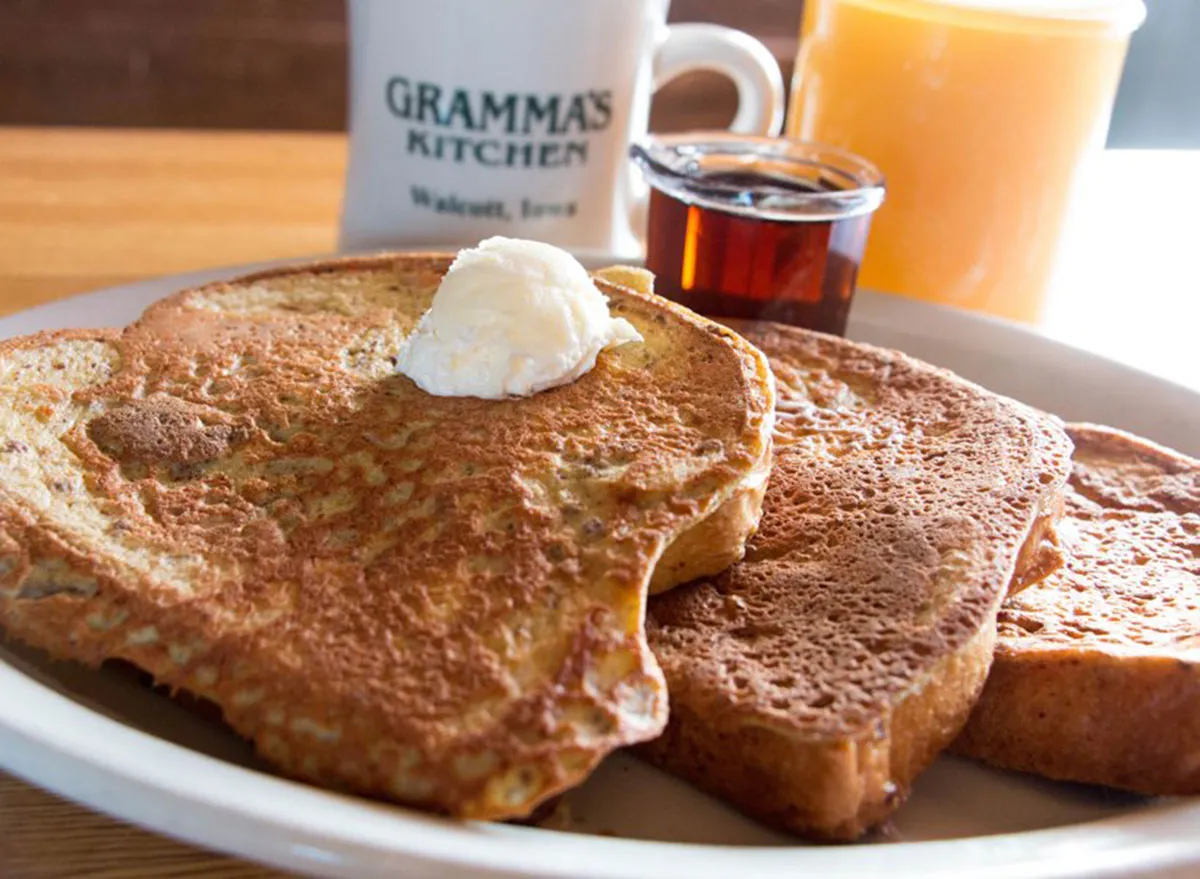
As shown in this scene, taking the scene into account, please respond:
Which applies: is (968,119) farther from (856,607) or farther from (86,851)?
(86,851)

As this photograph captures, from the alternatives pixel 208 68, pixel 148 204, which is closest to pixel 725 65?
pixel 148 204

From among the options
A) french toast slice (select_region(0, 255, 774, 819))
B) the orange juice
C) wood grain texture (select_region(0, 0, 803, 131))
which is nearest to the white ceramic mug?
the orange juice

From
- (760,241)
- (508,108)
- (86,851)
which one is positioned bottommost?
(86,851)

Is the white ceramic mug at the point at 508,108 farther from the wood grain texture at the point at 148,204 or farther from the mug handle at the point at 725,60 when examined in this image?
the wood grain texture at the point at 148,204

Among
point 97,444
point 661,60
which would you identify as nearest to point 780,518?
point 97,444

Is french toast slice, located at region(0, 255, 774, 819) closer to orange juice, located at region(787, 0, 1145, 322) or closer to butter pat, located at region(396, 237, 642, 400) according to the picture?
butter pat, located at region(396, 237, 642, 400)

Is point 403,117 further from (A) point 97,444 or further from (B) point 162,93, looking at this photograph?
(B) point 162,93

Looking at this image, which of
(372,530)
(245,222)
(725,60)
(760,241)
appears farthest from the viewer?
(245,222)
